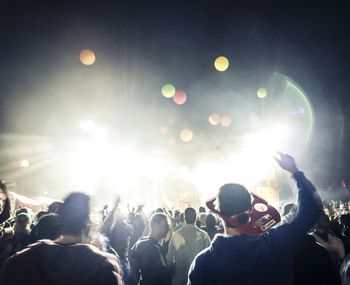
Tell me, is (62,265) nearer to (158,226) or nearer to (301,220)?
(301,220)

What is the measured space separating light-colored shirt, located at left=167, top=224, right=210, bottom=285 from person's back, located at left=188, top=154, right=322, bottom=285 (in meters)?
3.59

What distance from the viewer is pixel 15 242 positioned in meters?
5.72

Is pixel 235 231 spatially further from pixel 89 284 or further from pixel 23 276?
pixel 23 276

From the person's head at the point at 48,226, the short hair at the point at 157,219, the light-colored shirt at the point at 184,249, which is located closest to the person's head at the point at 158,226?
the short hair at the point at 157,219

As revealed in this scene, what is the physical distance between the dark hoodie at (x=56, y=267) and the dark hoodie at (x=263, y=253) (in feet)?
2.94

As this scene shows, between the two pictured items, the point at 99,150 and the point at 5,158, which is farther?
the point at 5,158

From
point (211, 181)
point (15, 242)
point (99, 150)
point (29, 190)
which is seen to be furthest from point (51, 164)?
point (15, 242)

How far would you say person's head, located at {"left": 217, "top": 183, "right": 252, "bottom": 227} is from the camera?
3.10m

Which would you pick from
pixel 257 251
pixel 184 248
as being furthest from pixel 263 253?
pixel 184 248

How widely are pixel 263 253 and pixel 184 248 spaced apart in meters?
3.85

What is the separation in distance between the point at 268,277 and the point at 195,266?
2.05 ft

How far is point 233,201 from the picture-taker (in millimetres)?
3096

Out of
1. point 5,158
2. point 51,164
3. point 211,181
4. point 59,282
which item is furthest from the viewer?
point 51,164

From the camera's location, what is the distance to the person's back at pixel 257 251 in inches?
118
